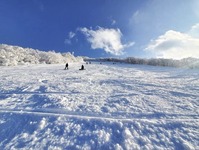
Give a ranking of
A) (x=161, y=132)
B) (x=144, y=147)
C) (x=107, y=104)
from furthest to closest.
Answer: (x=107, y=104) < (x=161, y=132) < (x=144, y=147)

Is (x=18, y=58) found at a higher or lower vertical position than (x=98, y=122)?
higher

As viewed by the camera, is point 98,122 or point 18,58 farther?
point 18,58

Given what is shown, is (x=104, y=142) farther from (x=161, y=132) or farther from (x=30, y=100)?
(x=30, y=100)

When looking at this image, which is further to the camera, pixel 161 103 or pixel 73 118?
pixel 161 103

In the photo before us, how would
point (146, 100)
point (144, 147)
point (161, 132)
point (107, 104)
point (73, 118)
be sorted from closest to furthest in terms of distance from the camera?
point (144, 147) < point (161, 132) < point (73, 118) < point (107, 104) < point (146, 100)

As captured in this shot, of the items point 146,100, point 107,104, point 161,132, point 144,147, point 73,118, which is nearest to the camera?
point 144,147

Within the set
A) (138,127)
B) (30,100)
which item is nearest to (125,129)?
(138,127)

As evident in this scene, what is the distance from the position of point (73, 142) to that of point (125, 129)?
2.19 meters

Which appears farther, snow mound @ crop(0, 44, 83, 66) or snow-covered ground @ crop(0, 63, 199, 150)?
snow mound @ crop(0, 44, 83, 66)

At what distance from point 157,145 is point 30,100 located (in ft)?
26.2

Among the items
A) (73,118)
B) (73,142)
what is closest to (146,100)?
(73,118)

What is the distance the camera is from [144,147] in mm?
6809

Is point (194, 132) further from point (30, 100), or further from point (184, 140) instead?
point (30, 100)

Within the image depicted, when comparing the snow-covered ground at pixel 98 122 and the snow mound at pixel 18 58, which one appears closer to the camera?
the snow-covered ground at pixel 98 122
